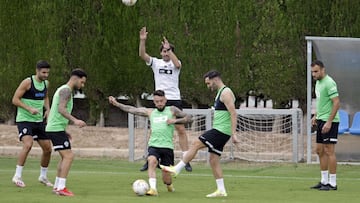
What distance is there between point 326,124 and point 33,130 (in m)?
4.95

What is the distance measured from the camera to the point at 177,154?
2439cm

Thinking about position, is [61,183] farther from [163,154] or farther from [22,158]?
[22,158]

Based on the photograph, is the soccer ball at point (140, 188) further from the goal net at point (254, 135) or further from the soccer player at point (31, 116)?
the goal net at point (254, 135)

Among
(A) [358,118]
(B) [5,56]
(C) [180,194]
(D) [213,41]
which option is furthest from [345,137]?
(B) [5,56]

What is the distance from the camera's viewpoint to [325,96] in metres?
16.7

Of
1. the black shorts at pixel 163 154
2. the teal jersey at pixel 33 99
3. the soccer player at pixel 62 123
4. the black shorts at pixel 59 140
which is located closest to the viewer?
the soccer player at pixel 62 123

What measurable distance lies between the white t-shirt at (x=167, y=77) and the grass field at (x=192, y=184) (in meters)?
1.61

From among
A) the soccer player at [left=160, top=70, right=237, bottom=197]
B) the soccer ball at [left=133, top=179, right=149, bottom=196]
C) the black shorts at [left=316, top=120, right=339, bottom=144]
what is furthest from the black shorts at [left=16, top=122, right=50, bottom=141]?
the black shorts at [left=316, top=120, right=339, bottom=144]

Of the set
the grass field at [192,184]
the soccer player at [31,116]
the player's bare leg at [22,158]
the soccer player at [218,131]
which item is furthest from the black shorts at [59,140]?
the soccer player at [218,131]

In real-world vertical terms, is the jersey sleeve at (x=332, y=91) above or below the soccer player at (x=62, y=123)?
above

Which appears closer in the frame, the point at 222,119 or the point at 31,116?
the point at 222,119

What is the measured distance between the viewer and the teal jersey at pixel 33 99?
1672 cm

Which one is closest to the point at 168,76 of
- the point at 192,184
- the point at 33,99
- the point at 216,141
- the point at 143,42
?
the point at 143,42

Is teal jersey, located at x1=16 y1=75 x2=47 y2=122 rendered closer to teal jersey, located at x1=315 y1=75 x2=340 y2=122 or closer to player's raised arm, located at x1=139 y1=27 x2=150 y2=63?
player's raised arm, located at x1=139 y1=27 x2=150 y2=63
